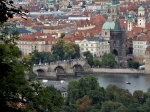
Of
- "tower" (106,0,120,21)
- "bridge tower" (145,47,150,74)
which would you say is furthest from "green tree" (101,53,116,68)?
"tower" (106,0,120,21)

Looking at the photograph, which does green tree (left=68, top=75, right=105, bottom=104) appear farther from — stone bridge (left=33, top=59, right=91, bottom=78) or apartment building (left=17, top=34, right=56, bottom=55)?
apartment building (left=17, top=34, right=56, bottom=55)

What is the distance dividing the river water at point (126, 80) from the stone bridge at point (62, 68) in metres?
1.80

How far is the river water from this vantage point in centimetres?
2300

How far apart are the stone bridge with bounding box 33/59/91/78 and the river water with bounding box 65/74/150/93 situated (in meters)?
1.80

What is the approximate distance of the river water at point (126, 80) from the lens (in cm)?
2300

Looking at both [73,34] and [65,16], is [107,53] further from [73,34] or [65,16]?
[65,16]

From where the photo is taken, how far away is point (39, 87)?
4.44 meters

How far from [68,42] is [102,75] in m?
6.10

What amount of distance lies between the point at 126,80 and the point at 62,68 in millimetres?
4502

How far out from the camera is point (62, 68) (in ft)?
95.9

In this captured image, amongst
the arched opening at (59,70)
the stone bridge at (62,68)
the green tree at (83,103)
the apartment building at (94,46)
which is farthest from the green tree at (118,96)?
the apartment building at (94,46)

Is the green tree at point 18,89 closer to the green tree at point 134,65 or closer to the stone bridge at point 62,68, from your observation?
the stone bridge at point 62,68

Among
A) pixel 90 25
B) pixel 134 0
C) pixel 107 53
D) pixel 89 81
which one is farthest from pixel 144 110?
pixel 134 0

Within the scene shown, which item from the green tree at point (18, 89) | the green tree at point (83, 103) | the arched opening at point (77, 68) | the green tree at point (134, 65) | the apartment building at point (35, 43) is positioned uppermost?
the apartment building at point (35, 43)
